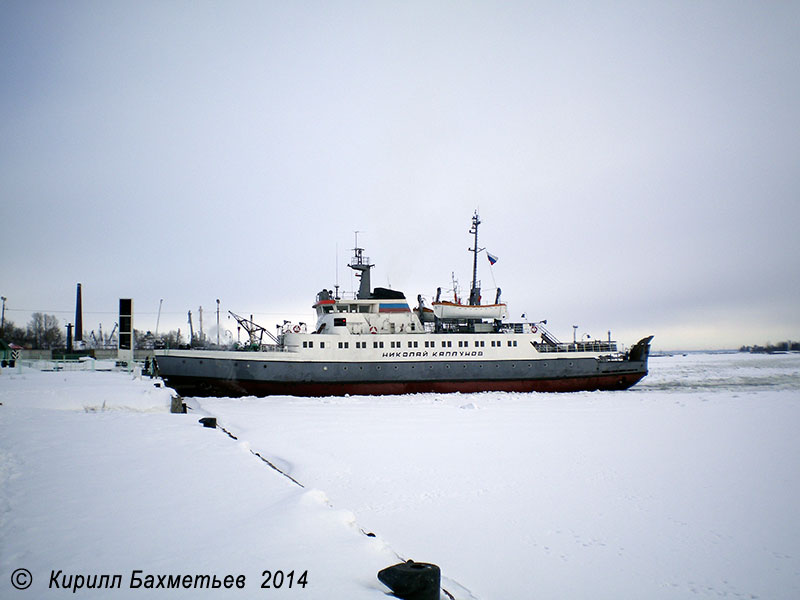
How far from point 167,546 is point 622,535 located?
19.2 feet

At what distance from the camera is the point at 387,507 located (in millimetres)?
7145

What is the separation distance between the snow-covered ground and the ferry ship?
11016 millimetres

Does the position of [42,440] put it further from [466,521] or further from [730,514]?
[730,514]

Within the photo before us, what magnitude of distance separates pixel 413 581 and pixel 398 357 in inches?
928

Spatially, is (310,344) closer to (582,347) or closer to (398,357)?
(398,357)

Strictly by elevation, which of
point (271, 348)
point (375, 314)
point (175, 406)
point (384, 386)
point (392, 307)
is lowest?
point (384, 386)

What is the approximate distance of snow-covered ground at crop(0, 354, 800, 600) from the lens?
13.1ft

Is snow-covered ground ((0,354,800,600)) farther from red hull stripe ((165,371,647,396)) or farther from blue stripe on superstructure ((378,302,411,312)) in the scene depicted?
blue stripe on superstructure ((378,302,411,312))

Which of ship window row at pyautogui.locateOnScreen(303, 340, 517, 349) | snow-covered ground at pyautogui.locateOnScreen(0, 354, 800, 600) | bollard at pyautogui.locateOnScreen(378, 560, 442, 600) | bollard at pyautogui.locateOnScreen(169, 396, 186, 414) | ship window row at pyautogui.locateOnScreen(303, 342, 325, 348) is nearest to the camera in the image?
bollard at pyautogui.locateOnScreen(378, 560, 442, 600)

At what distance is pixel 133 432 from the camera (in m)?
9.12

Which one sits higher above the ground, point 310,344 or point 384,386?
point 310,344

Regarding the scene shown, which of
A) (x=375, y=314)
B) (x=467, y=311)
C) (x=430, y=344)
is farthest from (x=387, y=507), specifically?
(x=467, y=311)

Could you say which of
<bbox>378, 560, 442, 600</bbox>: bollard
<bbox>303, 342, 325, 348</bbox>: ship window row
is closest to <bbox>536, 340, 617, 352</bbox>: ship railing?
<bbox>303, 342, 325, 348</bbox>: ship window row

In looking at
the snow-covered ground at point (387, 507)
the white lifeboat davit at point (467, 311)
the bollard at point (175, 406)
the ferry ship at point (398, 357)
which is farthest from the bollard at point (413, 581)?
the white lifeboat davit at point (467, 311)
